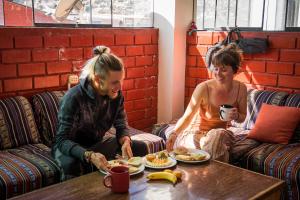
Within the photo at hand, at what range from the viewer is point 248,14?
3395mm

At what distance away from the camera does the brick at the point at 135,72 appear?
3.48 metres

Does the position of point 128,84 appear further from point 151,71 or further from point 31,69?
point 31,69

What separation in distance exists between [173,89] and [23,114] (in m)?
1.60

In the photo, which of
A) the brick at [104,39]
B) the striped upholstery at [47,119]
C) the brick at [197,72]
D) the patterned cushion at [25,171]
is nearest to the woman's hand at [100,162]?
the patterned cushion at [25,171]

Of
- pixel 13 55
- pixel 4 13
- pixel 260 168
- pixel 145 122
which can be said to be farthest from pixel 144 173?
pixel 145 122

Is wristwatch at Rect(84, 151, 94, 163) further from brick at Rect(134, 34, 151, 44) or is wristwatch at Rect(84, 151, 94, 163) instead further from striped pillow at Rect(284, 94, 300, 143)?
brick at Rect(134, 34, 151, 44)

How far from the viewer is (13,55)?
268 centimetres

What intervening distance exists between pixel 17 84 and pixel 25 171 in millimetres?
870

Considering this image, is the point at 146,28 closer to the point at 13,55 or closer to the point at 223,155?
the point at 13,55

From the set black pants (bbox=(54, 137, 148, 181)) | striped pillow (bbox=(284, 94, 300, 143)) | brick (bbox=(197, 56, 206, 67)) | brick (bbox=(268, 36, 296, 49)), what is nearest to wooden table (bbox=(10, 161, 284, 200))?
black pants (bbox=(54, 137, 148, 181))

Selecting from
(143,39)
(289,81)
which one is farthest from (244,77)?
(143,39)

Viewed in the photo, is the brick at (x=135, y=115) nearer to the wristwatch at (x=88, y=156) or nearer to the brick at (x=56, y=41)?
the brick at (x=56, y=41)

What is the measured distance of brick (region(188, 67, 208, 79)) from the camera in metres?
3.65

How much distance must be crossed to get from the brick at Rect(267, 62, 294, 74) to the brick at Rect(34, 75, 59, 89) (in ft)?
6.03
